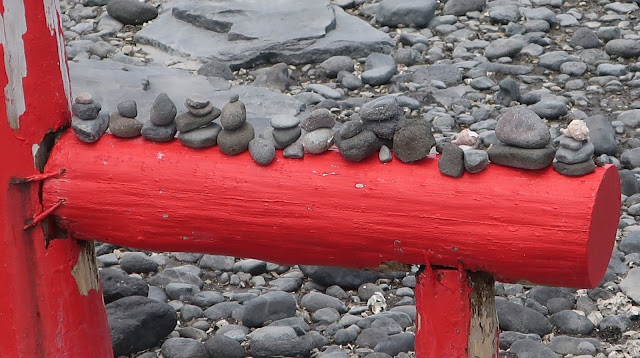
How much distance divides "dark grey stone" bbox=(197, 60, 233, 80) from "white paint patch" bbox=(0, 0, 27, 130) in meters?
2.94

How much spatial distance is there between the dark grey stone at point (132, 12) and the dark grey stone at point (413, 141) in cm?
408

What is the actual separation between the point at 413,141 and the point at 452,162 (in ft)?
0.31

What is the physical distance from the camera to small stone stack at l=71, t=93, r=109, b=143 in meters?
2.31

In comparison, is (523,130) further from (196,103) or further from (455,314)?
(196,103)

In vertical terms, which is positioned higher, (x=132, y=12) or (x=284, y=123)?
(x=284, y=123)

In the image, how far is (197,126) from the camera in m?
2.29

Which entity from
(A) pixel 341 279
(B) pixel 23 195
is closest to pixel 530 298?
(A) pixel 341 279

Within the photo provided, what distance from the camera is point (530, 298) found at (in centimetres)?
342

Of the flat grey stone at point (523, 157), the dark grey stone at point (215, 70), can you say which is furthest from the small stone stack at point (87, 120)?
the dark grey stone at point (215, 70)

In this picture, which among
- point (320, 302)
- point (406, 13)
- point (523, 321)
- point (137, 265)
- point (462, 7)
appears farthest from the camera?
point (462, 7)

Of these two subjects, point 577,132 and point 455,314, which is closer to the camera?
point 577,132

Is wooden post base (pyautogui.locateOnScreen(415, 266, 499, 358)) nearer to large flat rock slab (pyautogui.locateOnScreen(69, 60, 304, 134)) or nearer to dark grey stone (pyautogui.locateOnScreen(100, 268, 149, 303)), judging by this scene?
dark grey stone (pyautogui.locateOnScreen(100, 268, 149, 303))

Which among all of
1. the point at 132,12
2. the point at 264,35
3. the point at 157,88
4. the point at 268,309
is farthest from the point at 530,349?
the point at 132,12

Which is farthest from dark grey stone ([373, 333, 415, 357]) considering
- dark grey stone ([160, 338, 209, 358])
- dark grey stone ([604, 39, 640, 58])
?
dark grey stone ([604, 39, 640, 58])
